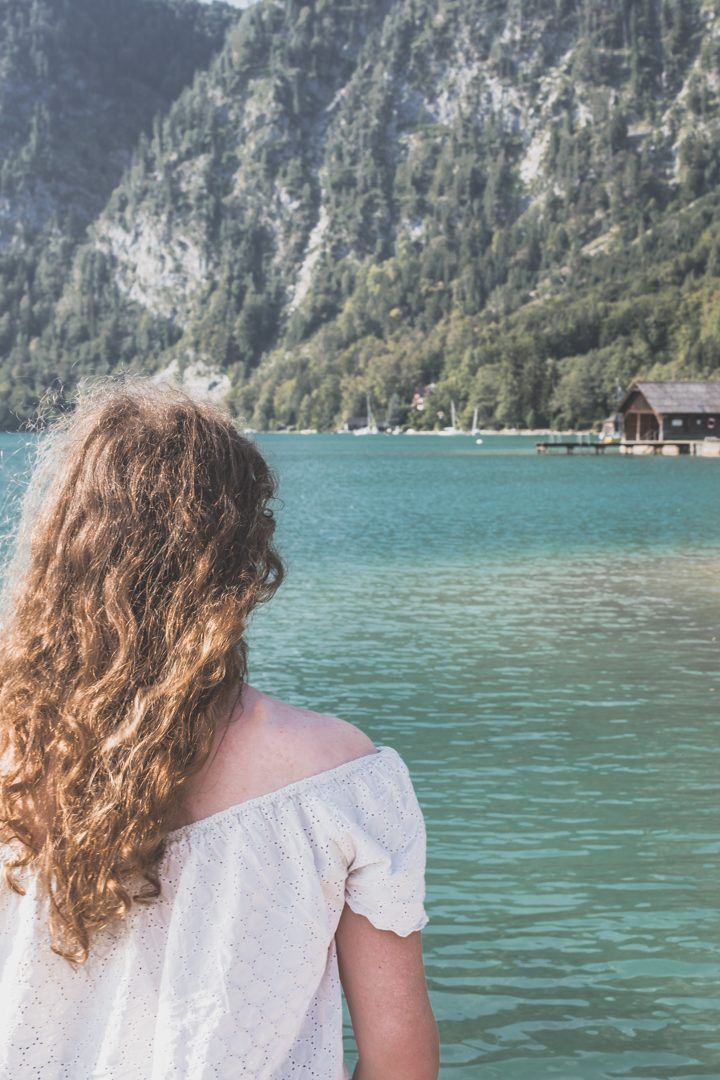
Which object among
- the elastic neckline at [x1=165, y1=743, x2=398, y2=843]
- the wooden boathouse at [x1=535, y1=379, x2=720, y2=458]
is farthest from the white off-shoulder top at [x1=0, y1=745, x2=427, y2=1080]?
the wooden boathouse at [x1=535, y1=379, x2=720, y2=458]

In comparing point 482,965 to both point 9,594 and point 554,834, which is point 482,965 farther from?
point 9,594

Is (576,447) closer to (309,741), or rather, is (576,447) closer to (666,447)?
(666,447)


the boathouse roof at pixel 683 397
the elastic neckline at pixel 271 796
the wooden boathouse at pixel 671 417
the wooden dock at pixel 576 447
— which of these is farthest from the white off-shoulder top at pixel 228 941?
the wooden dock at pixel 576 447

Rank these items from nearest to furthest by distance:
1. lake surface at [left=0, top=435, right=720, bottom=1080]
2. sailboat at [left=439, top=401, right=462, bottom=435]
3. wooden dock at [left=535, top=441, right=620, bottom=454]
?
lake surface at [left=0, top=435, right=720, bottom=1080]
wooden dock at [left=535, top=441, right=620, bottom=454]
sailboat at [left=439, top=401, right=462, bottom=435]

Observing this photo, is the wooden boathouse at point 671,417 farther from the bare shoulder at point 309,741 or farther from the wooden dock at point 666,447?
the bare shoulder at point 309,741

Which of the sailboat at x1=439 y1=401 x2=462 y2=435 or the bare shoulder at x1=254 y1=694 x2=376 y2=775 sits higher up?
the bare shoulder at x1=254 y1=694 x2=376 y2=775

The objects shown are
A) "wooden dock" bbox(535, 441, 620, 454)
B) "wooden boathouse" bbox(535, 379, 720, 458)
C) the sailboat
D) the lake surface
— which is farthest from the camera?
the sailboat

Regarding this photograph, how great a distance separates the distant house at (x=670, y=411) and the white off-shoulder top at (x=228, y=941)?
9159 cm

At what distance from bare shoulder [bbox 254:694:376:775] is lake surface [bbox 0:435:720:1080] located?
92 centimetres

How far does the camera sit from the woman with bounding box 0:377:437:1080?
1855mm

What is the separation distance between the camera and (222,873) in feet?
6.27

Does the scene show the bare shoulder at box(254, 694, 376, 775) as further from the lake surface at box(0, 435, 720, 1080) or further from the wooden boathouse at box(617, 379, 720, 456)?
the wooden boathouse at box(617, 379, 720, 456)

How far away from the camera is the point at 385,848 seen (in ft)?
6.25

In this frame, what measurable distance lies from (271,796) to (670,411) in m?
93.6
